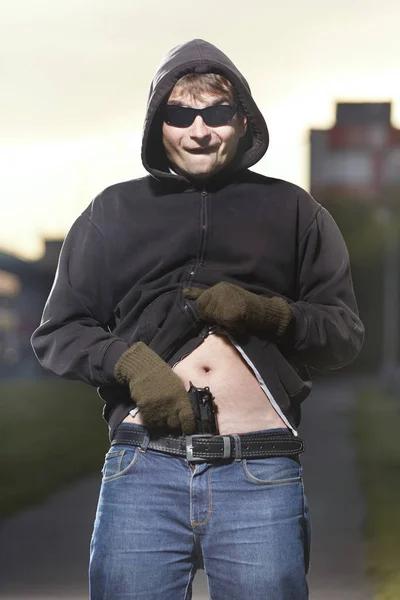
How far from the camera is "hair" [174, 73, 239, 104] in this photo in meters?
2.86

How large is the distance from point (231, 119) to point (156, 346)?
0.57 metres

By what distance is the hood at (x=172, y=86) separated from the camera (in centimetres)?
284

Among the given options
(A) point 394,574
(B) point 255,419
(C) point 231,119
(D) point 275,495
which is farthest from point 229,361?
(A) point 394,574

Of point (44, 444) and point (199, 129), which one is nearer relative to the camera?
point (199, 129)

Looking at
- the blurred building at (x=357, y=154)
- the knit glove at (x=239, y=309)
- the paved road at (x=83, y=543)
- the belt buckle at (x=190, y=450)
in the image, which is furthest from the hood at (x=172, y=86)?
the blurred building at (x=357, y=154)

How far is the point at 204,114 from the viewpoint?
282cm

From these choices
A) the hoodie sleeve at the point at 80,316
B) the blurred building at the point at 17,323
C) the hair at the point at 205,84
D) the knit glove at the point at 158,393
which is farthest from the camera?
the blurred building at the point at 17,323

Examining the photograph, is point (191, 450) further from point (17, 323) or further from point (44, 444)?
point (17, 323)

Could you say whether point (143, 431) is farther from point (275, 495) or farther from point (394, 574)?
point (394, 574)

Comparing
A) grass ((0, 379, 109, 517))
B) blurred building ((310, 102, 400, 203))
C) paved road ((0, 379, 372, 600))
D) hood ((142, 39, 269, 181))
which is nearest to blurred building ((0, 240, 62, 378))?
grass ((0, 379, 109, 517))

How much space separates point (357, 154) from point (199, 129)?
59.9 metres

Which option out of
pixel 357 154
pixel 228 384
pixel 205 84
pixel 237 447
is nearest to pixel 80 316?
pixel 228 384

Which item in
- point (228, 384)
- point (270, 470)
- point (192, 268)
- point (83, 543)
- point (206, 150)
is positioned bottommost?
point (83, 543)

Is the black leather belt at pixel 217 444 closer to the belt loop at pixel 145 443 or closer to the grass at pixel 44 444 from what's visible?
the belt loop at pixel 145 443
